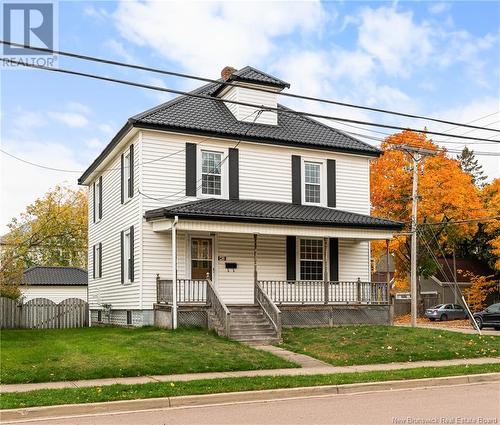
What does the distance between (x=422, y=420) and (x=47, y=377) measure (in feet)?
24.4

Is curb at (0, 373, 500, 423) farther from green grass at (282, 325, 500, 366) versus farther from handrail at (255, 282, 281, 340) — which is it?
handrail at (255, 282, 281, 340)

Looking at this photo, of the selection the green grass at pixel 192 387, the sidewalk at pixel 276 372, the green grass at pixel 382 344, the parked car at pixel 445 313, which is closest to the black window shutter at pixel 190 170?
the green grass at pixel 382 344

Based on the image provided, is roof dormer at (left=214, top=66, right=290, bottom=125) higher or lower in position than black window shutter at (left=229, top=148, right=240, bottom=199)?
higher

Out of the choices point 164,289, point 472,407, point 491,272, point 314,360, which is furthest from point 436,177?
point 472,407

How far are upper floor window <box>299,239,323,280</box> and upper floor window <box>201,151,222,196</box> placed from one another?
3868 millimetres

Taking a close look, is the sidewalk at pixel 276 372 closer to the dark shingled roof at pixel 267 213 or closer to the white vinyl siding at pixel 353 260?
the dark shingled roof at pixel 267 213

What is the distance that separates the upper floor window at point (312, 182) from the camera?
997 inches

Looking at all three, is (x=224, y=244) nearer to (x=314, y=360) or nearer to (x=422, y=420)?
(x=314, y=360)

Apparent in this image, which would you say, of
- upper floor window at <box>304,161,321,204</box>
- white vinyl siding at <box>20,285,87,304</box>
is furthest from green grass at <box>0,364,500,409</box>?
white vinyl siding at <box>20,285,87,304</box>

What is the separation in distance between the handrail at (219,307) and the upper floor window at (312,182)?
6.24 metres

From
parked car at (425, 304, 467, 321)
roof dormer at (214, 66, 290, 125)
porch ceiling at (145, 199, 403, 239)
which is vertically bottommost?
parked car at (425, 304, 467, 321)

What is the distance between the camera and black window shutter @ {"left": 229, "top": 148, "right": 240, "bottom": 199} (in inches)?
936

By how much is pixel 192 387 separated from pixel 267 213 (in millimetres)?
10793

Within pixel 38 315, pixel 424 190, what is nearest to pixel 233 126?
pixel 38 315
